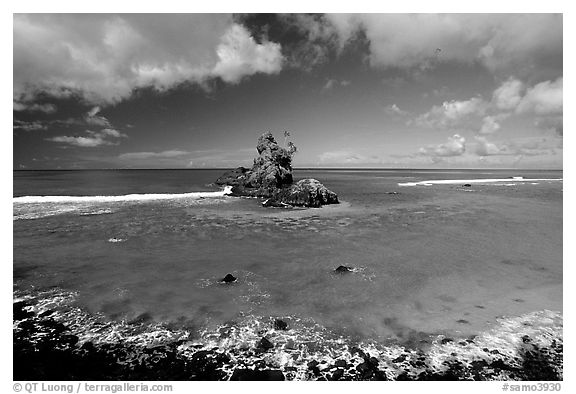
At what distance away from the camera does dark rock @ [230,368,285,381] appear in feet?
22.9

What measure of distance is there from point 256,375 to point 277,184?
47.3m

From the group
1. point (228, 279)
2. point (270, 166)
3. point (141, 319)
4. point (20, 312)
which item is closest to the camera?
point (141, 319)

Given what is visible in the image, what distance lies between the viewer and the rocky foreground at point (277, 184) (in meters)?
38.3

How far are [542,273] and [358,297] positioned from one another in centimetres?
998

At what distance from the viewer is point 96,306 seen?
10398 millimetres

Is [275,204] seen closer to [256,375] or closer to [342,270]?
[342,270]

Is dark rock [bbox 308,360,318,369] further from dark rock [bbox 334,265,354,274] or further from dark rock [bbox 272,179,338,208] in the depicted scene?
dark rock [bbox 272,179,338,208]

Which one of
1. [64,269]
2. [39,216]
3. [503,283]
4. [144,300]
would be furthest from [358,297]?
[39,216]

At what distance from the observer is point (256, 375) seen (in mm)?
7090

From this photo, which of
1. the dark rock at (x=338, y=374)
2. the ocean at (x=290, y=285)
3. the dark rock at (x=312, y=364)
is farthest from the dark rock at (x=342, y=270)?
the dark rock at (x=338, y=374)

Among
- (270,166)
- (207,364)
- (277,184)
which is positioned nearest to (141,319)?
(207,364)

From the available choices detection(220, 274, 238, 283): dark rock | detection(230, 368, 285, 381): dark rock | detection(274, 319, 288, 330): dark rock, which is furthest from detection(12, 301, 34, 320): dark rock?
detection(274, 319, 288, 330): dark rock

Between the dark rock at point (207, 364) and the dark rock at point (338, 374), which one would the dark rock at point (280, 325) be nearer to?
the dark rock at point (207, 364)

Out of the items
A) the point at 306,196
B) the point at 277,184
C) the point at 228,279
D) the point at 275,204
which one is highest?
the point at 277,184
